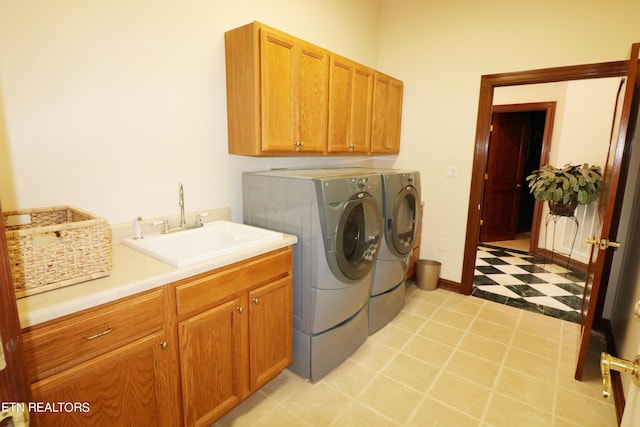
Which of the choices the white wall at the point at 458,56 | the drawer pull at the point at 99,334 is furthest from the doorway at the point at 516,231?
the drawer pull at the point at 99,334

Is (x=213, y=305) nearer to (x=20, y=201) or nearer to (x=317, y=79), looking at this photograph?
(x=20, y=201)

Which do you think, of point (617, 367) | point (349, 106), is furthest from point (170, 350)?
point (349, 106)

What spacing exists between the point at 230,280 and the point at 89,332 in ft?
1.85

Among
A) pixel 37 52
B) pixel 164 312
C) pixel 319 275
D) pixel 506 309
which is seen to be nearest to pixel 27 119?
pixel 37 52

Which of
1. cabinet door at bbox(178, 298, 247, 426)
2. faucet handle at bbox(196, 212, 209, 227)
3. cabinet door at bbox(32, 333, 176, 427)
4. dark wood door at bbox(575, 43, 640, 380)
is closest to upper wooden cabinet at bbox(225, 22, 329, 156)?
faucet handle at bbox(196, 212, 209, 227)

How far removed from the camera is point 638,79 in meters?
1.96

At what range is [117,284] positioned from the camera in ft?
3.83

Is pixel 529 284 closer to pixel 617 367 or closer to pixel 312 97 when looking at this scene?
pixel 312 97

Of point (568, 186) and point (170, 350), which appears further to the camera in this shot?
point (568, 186)

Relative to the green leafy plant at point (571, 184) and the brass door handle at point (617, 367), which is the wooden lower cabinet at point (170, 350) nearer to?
the brass door handle at point (617, 367)

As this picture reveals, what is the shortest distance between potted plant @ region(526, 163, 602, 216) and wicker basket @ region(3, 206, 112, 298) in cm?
419

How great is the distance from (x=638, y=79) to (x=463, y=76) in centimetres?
129

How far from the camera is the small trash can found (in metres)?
3.23

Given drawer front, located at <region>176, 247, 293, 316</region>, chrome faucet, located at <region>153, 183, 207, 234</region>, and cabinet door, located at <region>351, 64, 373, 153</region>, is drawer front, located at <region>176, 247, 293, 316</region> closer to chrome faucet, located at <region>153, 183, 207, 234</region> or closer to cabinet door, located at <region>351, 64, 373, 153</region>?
chrome faucet, located at <region>153, 183, 207, 234</region>
